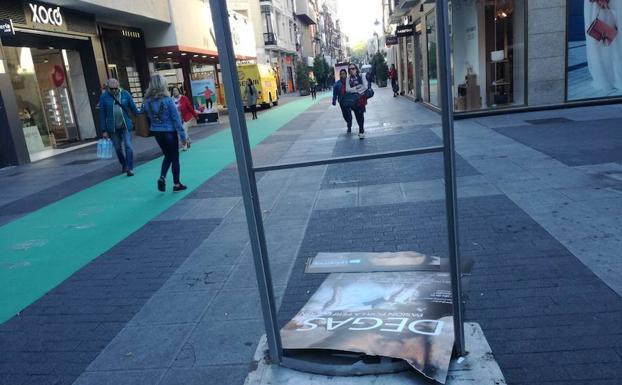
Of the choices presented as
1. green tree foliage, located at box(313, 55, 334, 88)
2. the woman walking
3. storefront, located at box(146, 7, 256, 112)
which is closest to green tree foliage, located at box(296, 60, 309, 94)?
green tree foliage, located at box(313, 55, 334, 88)

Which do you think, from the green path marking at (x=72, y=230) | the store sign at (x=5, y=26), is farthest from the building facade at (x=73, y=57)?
the green path marking at (x=72, y=230)

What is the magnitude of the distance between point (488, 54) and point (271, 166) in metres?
13.7

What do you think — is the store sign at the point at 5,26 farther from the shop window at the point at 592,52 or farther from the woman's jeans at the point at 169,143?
the shop window at the point at 592,52

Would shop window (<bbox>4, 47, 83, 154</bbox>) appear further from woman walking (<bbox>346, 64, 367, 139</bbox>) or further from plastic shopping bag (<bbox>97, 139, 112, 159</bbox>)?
woman walking (<bbox>346, 64, 367, 139</bbox>)

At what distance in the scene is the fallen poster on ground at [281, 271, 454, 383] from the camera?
8.71ft

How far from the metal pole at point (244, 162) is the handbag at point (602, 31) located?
46.3 feet

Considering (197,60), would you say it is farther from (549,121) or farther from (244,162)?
(244,162)

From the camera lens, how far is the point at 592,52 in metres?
13.7

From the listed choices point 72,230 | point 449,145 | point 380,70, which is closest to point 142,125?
point 72,230

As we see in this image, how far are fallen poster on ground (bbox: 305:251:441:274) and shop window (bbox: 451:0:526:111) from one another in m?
11.7

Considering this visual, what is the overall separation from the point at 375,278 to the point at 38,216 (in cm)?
610

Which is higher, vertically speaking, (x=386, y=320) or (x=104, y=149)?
(x=104, y=149)

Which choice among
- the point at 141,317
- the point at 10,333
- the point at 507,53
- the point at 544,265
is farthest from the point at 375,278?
the point at 507,53

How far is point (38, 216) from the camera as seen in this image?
24.8 ft
